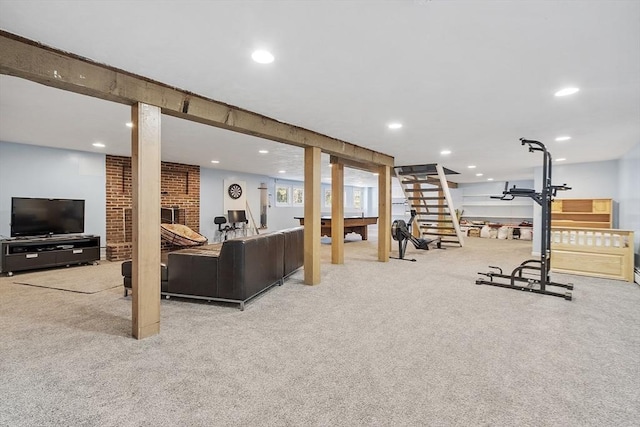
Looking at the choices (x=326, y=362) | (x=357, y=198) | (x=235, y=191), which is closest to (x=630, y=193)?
(x=326, y=362)

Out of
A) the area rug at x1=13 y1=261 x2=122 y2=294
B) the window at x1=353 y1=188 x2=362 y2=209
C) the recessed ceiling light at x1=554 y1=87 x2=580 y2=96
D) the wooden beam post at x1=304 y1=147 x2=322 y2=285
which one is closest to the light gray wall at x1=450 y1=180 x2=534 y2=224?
the window at x1=353 y1=188 x2=362 y2=209

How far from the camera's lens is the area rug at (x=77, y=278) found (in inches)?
171

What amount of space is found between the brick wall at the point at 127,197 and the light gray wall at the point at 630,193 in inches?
336

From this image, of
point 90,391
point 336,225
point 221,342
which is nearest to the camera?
point 90,391

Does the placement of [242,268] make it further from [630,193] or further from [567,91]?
[630,193]

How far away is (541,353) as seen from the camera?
2430mm

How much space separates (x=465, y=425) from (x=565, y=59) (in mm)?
2482

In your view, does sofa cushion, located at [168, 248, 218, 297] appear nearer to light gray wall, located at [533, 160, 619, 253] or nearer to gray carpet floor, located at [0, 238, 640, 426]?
gray carpet floor, located at [0, 238, 640, 426]

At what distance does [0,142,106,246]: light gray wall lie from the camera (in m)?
5.42

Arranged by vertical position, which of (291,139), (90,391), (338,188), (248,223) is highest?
(291,139)

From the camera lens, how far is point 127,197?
699 cm

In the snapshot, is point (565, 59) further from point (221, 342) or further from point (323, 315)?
point (221, 342)

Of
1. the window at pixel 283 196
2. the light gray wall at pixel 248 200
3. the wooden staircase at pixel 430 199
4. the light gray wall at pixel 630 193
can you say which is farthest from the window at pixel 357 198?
the light gray wall at pixel 630 193

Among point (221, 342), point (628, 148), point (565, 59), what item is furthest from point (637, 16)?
point (628, 148)
